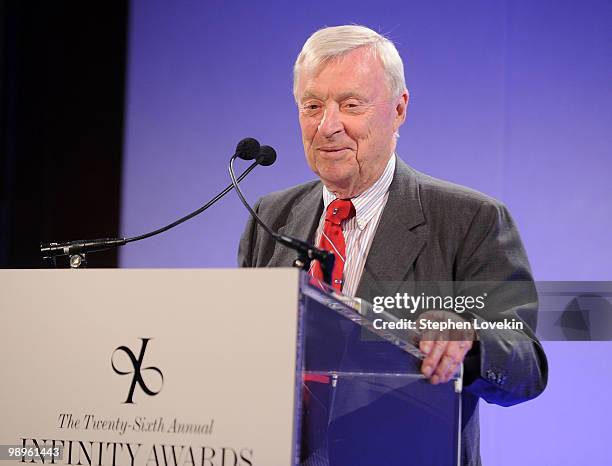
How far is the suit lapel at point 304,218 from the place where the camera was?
8.01ft

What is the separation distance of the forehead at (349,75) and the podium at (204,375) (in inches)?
42.2

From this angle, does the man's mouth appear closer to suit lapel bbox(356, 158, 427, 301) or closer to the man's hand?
suit lapel bbox(356, 158, 427, 301)

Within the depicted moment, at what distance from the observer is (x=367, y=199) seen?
97.4 inches

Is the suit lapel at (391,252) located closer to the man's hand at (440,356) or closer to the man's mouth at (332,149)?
the man's mouth at (332,149)

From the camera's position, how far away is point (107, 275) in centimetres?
153

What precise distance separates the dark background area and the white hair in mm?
911

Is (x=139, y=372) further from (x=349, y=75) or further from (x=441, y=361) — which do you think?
(x=349, y=75)

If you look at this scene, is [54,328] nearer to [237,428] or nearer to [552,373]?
[237,428]

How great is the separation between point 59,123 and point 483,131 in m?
1.74

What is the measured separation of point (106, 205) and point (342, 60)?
1270mm

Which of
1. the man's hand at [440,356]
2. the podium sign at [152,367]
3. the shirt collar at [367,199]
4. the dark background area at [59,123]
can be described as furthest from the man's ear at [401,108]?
the podium sign at [152,367]

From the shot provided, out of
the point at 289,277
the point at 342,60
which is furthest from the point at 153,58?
the point at 289,277

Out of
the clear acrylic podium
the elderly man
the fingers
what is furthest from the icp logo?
the elderly man

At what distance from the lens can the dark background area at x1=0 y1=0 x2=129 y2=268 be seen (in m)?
3.23
